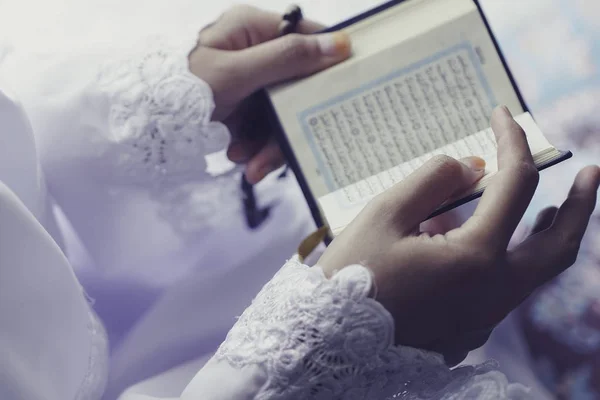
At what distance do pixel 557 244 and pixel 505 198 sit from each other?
0.07 m

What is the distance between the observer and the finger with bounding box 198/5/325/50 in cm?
71

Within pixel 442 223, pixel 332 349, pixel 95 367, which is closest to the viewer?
pixel 332 349

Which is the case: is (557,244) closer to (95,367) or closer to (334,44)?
(334,44)

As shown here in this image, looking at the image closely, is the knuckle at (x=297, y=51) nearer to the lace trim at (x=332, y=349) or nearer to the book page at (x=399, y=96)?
the book page at (x=399, y=96)


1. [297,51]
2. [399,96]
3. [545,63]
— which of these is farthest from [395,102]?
[545,63]

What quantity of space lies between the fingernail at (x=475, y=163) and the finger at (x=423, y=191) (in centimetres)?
3

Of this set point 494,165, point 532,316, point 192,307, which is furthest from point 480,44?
point 192,307

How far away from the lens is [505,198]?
0.50m

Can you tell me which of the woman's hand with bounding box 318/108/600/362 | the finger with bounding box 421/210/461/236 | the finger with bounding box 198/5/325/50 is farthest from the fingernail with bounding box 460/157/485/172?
the finger with bounding box 198/5/325/50

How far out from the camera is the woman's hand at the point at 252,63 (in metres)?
0.66

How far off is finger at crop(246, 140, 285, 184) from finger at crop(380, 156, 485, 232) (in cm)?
26

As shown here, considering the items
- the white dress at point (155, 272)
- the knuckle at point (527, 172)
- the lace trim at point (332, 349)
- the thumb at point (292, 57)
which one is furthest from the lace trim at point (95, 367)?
the knuckle at point (527, 172)

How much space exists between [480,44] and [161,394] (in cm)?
46

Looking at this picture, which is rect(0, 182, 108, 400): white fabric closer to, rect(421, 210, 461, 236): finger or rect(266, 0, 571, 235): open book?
rect(266, 0, 571, 235): open book
